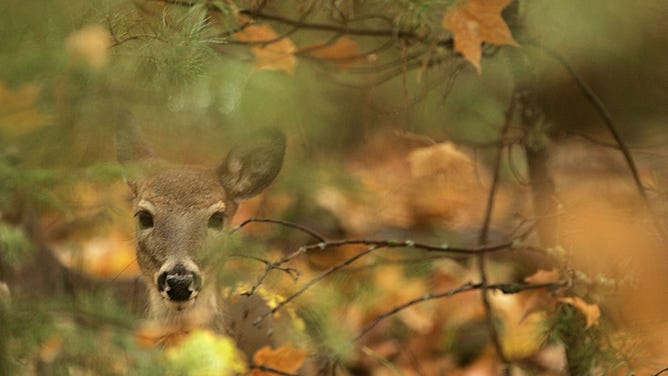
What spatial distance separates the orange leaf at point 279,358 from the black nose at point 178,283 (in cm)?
47

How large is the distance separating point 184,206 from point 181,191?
0.04 metres

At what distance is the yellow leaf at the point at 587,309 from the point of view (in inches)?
109

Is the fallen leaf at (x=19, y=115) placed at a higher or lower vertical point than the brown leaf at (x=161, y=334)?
higher

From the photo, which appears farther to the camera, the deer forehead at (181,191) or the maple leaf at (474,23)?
the maple leaf at (474,23)

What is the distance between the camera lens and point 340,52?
339 cm

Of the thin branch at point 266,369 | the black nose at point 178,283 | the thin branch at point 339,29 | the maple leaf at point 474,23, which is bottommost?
the thin branch at point 266,369

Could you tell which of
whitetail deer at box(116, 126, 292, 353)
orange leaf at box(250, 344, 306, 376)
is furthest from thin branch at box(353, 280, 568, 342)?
whitetail deer at box(116, 126, 292, 353)

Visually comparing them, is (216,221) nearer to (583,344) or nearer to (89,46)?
(89,46)

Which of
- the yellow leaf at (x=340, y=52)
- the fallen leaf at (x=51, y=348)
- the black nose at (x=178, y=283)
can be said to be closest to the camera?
the fallen leaf at (x=51, y=348)

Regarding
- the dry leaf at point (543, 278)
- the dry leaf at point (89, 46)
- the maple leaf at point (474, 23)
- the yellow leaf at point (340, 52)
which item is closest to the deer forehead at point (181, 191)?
the dry leaf at point (89, 46)

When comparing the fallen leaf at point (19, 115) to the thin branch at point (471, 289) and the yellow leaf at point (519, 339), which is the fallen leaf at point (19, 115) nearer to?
the thin branch at point (471, 289)

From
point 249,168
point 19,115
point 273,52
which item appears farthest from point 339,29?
point 19,115

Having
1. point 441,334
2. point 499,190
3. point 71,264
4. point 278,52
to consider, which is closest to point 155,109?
point 278,52

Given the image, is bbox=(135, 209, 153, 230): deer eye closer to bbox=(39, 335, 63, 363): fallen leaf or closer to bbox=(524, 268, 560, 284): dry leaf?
bbox=(39, 335, 63, 363): fallen leaf
